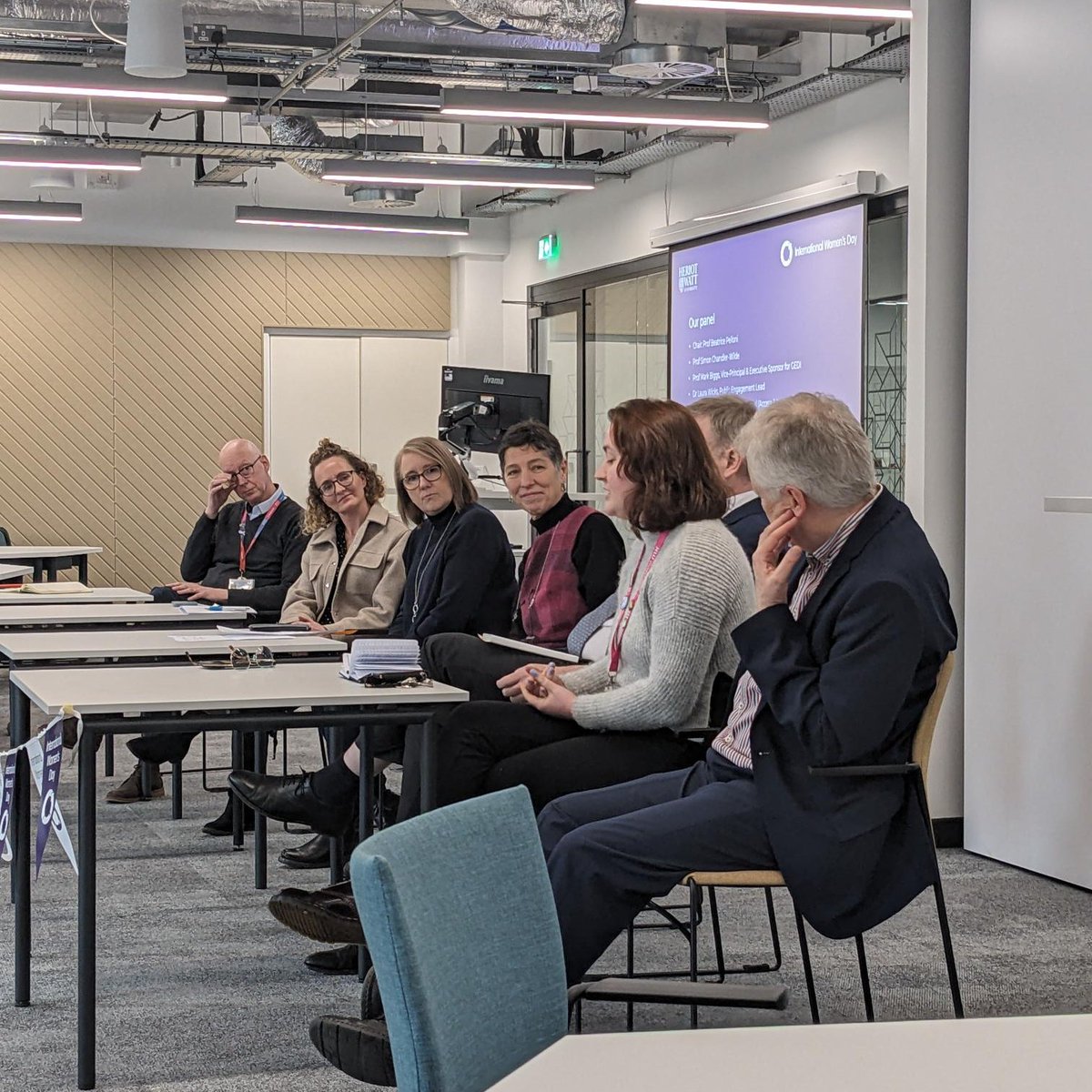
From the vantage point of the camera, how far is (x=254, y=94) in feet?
29.6

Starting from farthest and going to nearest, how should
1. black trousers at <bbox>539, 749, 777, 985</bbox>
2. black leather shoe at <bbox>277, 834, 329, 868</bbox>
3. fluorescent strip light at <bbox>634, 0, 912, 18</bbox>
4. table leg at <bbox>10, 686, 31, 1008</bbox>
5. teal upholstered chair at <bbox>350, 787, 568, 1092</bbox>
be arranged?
fluorescent strip light at <bbox>634, 0, 912, 18</bbox>
black leather shoe at <bbox>277, 834, 329, 868</bbox>
table leg at <bbox>10, 686, 31, 1008</bbox>
black trousers at <bbox>539, 749, 777, 985</bbox>
teal upholstered chair at <bbox>350, 787, 568, 1092</bbox>

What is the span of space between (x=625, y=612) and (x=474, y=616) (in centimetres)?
146

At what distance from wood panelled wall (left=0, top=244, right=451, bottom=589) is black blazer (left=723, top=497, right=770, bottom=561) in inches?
350

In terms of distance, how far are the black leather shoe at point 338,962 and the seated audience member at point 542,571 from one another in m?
0.70

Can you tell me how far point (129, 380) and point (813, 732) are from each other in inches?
405

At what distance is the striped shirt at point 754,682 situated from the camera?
107 inches

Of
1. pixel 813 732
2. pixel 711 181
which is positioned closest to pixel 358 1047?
pixel 813 732

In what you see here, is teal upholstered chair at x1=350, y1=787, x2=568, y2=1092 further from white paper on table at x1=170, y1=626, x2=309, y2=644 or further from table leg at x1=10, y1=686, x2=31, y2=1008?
white paper on table at x1=170, y1=626, x2=309, y2=644

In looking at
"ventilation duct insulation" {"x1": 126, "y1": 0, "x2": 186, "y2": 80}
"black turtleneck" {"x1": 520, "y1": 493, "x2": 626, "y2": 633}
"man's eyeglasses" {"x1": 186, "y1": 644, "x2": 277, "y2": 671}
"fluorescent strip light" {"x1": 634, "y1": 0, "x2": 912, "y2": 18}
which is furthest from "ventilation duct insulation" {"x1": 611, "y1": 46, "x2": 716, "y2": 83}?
"man's eyeglasses" {"x1": 186, "y1": 644, "x2": 277, "y2": 671}

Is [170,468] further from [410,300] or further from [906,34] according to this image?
[906,34]

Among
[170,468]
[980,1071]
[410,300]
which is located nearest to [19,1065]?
[980,1071]

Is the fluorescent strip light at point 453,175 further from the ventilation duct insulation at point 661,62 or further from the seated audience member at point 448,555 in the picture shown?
the seated audience member at point 448,555

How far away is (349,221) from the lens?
35.6 feet

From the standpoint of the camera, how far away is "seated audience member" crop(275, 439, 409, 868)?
541cm
